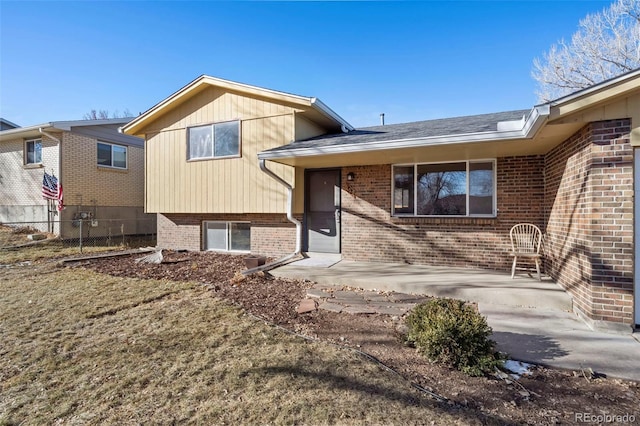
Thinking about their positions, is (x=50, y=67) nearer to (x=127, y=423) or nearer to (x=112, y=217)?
(x=112, y=217)

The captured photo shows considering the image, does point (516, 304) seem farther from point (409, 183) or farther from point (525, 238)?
point (409, 183)

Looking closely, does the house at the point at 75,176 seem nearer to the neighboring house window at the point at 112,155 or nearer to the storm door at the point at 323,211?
the neighboring house window at the point at 112,155

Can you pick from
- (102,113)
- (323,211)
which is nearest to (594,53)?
(323,211)

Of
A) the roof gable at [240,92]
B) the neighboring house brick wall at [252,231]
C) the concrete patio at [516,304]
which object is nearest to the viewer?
the concrete patio at [516,304]

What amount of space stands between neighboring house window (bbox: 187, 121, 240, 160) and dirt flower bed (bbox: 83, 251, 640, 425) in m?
4.40

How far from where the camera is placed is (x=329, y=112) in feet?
25.8

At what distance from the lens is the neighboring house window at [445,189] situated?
6.44 metres

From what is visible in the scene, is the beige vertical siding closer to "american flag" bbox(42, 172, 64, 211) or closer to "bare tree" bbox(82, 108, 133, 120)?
"american flag" bbox(42, 172, 64, 211)

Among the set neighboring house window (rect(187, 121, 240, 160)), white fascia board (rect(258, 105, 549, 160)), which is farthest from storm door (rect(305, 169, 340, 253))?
neighboring house window (rect(187, 121, 240, 160))

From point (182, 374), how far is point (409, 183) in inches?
228

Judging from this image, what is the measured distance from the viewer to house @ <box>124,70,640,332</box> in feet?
12.2

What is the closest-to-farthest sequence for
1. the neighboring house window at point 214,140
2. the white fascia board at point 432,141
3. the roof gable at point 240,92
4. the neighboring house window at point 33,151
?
the white fascia board at point 432,141 < the roof gable at point 240,92 < the neighboring house window at point 214,140 < the neighboring house window at point 33,151

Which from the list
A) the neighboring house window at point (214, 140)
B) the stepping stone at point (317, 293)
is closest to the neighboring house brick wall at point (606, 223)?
the stepping stone at point (317, 293)
